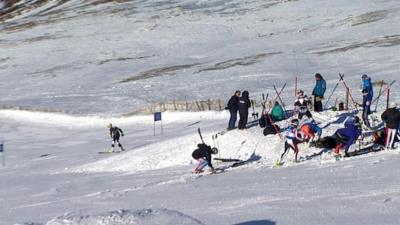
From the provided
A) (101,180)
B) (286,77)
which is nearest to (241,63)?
(286,77)

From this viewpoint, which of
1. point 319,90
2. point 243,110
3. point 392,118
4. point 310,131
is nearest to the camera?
point 392,118

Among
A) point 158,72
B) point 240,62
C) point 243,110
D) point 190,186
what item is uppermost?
point 240,62

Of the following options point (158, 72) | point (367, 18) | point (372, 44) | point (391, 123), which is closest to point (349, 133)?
point (391, 123)

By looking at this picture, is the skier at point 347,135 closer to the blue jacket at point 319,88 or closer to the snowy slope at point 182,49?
the blue jacket at point 319,88

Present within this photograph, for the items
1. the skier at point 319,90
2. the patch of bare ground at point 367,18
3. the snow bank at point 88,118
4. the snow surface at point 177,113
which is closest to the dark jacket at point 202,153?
the snow surface at point 177,113

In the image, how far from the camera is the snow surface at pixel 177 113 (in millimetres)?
13352

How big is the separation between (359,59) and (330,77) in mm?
6855

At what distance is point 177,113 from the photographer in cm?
3441

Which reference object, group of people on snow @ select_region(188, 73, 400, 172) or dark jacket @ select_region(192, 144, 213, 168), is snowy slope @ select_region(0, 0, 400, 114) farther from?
dark jacket @ select_region(192, 144, 213, 168)

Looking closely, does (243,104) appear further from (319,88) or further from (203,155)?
(203,155)

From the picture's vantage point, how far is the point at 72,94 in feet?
151

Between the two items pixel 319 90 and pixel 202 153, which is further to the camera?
pixel 319 90

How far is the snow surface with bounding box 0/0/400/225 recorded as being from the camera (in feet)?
43.8

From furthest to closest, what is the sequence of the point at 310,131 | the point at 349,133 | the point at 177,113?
the point at 177,113 → the point at 310,131 → the point at 349,133
